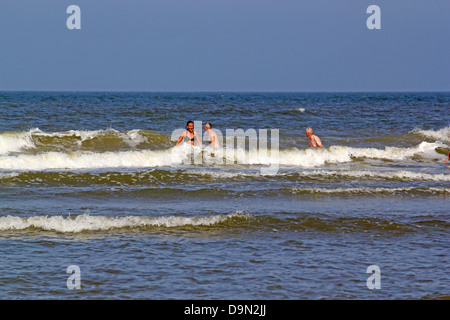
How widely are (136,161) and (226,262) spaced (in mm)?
9747

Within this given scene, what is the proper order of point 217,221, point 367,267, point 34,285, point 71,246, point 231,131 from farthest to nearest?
point 231,131, point 217,221, point 71,246, point 367,267, point 34,285

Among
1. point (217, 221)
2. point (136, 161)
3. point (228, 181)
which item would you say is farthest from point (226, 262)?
point (136, 161)

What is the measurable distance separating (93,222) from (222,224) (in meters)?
1.94

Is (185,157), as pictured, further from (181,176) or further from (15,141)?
(15,141)

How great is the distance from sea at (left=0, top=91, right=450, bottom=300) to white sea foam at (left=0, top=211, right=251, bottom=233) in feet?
0.09

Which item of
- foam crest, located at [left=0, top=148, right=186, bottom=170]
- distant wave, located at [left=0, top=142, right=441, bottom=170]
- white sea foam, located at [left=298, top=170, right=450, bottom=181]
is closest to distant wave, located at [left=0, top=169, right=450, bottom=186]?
white sea foam, located at [left=298, top=170, right=450, bottom=181]

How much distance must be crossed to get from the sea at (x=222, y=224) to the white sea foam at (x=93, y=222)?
0.09 feet

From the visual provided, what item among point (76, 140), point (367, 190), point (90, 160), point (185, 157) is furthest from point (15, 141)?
point (367, 190)

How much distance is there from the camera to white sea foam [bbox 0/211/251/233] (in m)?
8.03

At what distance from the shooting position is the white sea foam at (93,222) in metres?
8.03

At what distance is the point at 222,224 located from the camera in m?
8.54

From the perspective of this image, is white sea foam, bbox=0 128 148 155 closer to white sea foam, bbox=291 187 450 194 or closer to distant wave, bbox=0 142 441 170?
distant wave, bbox=0 142 441 170
